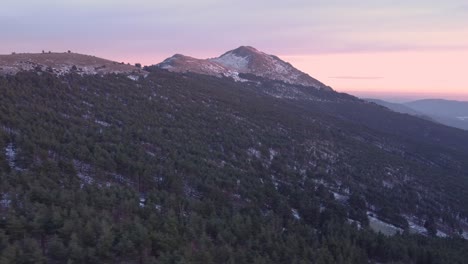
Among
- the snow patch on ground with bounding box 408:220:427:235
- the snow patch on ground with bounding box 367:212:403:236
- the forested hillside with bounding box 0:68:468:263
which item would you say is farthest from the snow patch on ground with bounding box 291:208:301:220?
the snow patch on ground with bounding box 408:220:427:235

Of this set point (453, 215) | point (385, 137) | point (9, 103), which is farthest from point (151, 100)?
point (385, 137)

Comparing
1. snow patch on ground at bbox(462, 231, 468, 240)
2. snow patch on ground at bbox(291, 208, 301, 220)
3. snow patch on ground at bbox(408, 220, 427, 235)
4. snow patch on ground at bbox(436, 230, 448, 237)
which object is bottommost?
snow patch on ground at bbox(462, 231, 468, 240)

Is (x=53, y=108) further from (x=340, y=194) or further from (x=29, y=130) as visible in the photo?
(x=340, y=194)

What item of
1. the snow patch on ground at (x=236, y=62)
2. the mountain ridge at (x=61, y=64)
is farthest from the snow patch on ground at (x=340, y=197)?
the snow patch on ground at (x=236, y=62)

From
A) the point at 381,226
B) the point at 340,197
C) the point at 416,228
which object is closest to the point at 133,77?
the point at 340,197

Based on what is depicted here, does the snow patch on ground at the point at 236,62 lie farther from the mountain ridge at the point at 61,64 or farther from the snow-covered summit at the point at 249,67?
the mountain ridge at the point at 61,64

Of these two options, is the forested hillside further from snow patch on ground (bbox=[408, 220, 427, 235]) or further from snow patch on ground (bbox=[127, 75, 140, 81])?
snow patch on ground (bbox=[127, 75, 140, 81])
